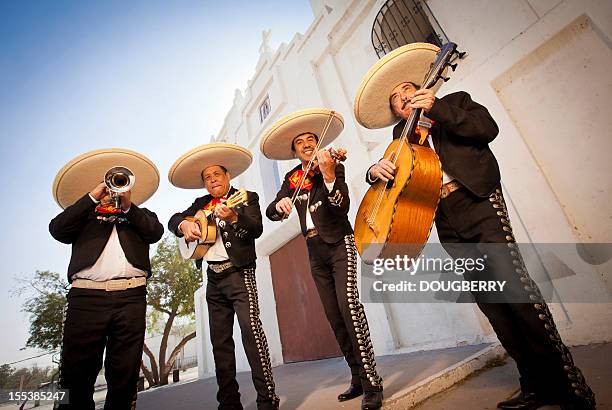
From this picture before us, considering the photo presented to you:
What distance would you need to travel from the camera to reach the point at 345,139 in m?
6.34

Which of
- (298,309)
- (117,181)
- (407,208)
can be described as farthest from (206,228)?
(298,309)

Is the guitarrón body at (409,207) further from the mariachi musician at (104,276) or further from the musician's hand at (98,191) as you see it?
the musician's hand at (98,191)

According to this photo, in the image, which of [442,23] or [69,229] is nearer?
[69,229]

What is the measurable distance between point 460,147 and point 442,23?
13.0 feet

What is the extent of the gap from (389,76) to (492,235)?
62.8 inches

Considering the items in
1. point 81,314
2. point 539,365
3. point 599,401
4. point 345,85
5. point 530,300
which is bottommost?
point 599,401

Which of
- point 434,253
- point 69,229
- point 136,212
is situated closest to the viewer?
point 69,229

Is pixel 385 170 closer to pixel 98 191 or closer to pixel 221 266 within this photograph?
pixel 221 266

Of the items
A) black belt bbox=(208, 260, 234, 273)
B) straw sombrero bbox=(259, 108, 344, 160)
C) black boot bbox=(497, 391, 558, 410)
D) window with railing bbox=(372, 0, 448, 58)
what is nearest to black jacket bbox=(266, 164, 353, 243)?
black belt bbox=(208, 260, 234, 273)

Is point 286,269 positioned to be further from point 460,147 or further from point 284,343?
point 460,147

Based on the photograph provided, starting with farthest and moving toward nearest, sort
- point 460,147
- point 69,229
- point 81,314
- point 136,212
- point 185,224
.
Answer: point 185,224 → point 136,212 → point 69,229 → point 81,314 → point 460,147

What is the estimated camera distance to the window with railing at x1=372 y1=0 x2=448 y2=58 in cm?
507

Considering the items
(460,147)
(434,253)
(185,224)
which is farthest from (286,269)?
(460,147)

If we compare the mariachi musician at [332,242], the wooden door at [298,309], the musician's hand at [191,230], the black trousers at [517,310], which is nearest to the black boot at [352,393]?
the mariachi musician at [332,242]
